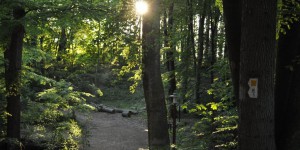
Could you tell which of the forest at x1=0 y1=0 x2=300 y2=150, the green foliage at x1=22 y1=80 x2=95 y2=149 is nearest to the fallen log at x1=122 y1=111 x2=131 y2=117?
the forest at x1=0 y1=0 x2=300 y2=150

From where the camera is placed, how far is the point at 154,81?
7.50 metres

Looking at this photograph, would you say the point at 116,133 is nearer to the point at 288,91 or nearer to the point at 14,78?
the point at 14,78

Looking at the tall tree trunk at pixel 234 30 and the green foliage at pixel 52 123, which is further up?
the tall tree trunk at pixel 234 30

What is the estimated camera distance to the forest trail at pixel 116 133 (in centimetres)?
1402

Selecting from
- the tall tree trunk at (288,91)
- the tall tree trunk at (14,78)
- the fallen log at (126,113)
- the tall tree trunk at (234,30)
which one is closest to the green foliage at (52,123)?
the tall tree trunk at (14,78)

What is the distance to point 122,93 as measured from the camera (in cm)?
3092

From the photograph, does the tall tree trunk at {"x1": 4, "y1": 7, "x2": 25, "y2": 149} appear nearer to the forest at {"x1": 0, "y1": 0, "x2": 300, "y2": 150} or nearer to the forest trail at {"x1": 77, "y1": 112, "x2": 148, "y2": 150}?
the forest at {"x1": 0, "y1": 0, "x2": 300, "y2": 150}

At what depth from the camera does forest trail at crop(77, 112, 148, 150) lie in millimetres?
14024

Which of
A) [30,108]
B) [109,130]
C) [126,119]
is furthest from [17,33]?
[126,119]

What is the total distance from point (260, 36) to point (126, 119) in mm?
18382

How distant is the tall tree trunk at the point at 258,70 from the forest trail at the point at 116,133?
8.92 m

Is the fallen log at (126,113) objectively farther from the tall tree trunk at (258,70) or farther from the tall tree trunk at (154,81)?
the tall tree trunk at (258,70)

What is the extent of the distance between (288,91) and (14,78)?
8.58 metres

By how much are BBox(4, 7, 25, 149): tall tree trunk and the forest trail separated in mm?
2650
